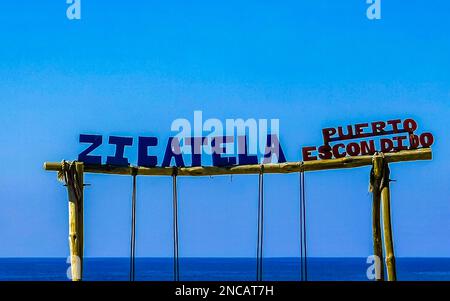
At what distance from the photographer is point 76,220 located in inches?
740

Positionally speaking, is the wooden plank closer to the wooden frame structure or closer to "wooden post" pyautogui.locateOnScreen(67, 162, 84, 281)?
the wooden frame structure

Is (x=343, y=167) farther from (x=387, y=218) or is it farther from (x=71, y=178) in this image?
(x=71, y=178)

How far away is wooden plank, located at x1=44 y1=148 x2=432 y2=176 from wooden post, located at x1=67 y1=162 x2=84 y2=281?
0.84ft

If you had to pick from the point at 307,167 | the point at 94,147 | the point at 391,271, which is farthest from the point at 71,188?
the point at 391,271

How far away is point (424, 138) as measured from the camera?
1911cm

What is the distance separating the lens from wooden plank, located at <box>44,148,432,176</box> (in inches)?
749

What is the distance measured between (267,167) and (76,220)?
11.9 feet

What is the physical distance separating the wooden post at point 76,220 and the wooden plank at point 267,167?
0.26m

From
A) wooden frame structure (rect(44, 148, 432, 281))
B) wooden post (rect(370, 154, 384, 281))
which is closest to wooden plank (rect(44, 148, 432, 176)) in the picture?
wooden frame structure (rect(44, 148, 432, 281))

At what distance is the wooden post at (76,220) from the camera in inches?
736

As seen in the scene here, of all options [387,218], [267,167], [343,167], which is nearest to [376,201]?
[387,218]

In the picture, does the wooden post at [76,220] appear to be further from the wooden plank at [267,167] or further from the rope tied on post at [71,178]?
the wooden plank at [267,167]
